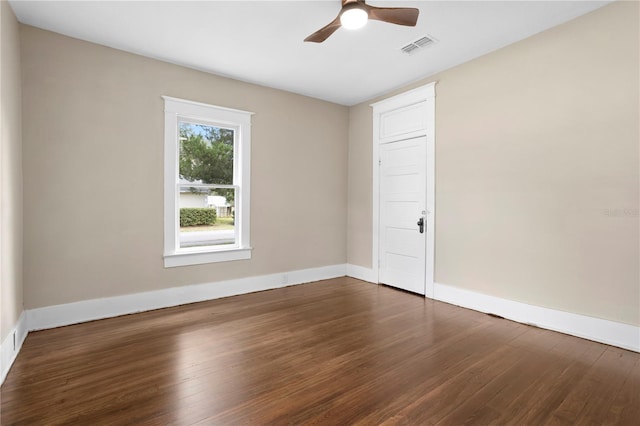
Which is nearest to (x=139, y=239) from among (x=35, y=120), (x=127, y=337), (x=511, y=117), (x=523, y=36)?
(x=127, y=337)

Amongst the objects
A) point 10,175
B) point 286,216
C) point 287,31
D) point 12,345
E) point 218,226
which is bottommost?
point 12,345

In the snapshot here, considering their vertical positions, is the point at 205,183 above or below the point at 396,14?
below

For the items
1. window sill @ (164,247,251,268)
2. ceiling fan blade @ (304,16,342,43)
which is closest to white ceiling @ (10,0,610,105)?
ceiling fan blade @ (304,16,342,43)

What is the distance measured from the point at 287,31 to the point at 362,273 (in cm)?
363

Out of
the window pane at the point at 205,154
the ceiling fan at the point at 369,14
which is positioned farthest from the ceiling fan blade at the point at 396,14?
the window pane at the point at 205,154

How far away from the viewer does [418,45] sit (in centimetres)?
344

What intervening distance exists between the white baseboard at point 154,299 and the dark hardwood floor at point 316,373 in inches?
5.4

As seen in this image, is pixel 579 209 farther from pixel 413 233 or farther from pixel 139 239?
pixel 139 239

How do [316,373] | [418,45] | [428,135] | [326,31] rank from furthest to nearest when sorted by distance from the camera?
1. [428,135]
2. [418,45]
3. [326,31]
4. [316,373]

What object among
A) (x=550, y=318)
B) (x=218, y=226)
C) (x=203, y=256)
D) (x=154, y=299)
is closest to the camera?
(x=550, y=318)

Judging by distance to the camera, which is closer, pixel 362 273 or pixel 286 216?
pixel 286 216

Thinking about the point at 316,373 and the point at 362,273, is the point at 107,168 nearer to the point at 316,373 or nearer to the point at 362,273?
the point at 316,373

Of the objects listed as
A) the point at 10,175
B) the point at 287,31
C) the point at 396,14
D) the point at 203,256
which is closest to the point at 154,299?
the point at 203,256

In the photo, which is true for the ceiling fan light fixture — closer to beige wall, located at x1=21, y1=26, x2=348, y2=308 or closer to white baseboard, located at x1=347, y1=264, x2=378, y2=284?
beige wall, located at x1=21, y1=26, x2=348, y2=308
